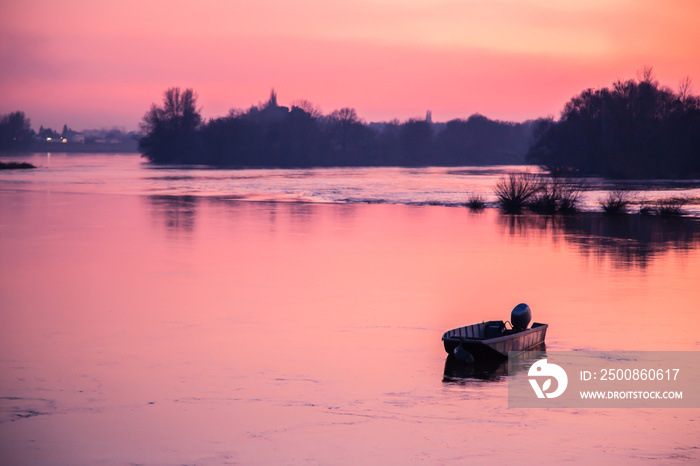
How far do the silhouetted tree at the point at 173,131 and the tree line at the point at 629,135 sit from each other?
53541 millimetres

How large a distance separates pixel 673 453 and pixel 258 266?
1199 cm

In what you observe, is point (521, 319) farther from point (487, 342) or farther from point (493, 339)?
point (487, 342)

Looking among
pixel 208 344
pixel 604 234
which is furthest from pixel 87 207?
pixel 208 344

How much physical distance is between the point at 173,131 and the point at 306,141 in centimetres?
2071

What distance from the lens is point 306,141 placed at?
12494cm

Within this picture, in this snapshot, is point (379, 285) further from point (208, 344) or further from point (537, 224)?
point (537, 224)

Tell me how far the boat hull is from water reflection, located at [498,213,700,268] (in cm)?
941

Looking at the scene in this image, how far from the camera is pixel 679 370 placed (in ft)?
31.7

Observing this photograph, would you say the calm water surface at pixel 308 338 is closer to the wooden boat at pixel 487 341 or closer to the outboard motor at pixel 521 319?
the wooden boat at pixel 487 341

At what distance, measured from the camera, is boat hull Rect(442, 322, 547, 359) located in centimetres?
989

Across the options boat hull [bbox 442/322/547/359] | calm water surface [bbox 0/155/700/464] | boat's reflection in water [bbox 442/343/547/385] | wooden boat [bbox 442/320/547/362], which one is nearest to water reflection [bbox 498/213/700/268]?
calm water surface [bbox 0/155/700/464]

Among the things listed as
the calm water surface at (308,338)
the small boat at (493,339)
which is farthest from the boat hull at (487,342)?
the calm water surface at (308,338)

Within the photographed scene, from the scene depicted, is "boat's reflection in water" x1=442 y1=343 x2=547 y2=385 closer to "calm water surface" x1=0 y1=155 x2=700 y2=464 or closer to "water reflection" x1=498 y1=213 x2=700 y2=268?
"calm water surface" x1=0 y1=155 x2=700 y2=464

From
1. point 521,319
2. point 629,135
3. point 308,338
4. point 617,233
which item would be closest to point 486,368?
point 521,319
